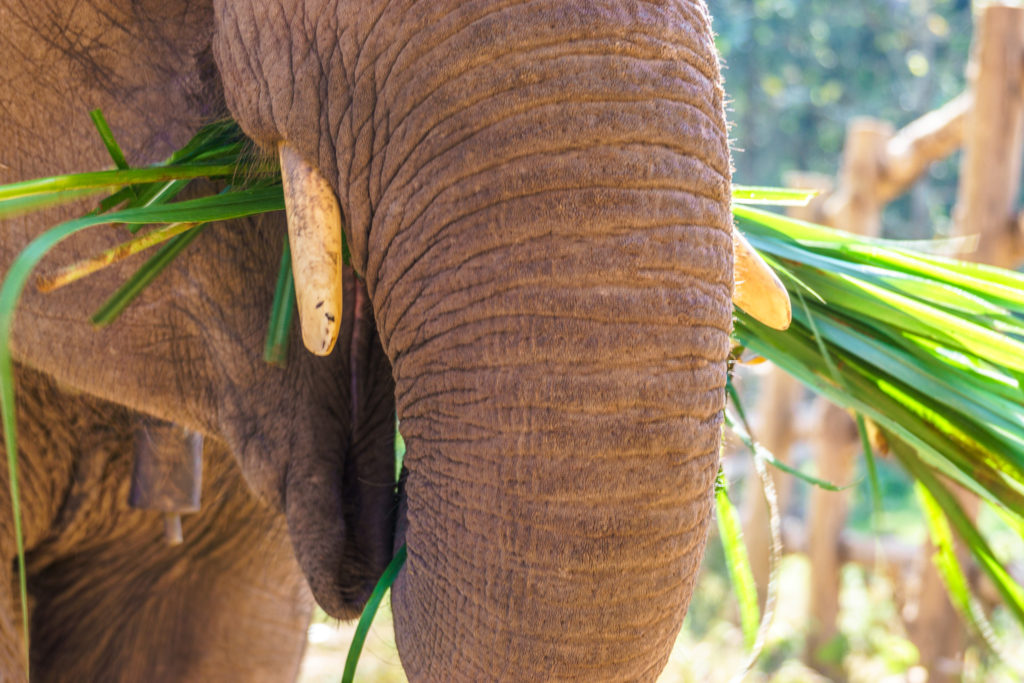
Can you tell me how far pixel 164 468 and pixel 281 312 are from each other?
0.47 m

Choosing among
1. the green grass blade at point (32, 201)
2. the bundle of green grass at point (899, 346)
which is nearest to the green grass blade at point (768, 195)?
the bundle of green grass at point (899, 346)

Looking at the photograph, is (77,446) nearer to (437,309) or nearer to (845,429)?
(437,309)

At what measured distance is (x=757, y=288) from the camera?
117 cm

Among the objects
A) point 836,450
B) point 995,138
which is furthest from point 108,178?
point 836,450

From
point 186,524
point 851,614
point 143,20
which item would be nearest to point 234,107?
point 143,20

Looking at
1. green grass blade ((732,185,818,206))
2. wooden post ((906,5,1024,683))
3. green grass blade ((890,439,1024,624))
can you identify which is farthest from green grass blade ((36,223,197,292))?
wooden post ((906,5,1024,683))

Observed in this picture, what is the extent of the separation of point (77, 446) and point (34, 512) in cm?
12

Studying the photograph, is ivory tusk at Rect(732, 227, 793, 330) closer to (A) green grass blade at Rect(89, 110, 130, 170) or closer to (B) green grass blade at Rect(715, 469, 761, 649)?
(B) green grass blade at Rect(715, 469, 761, 649)

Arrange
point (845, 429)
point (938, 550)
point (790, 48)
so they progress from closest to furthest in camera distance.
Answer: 1. point (938, 550)
2. point (845, 429)
3. point (790, 48)

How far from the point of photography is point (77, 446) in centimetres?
181

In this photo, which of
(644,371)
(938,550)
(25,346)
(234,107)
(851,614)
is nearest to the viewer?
(644,371)

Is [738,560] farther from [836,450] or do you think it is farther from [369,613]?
[836,450]

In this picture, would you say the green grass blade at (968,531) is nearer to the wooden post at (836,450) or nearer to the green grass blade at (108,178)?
the green grass blade at (108,178)

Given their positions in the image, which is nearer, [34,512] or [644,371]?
[644,371]
